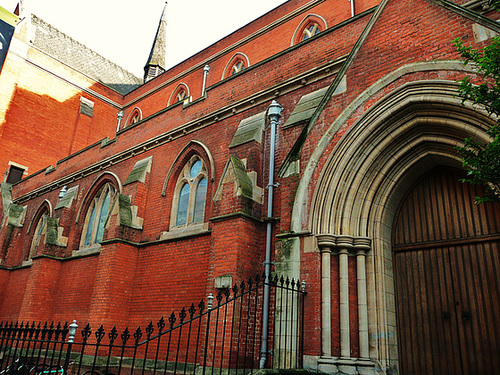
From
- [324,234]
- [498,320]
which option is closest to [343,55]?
[324,234]

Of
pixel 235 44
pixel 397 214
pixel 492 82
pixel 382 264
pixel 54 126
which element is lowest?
pixel 382 264

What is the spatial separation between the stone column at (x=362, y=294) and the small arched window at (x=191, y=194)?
14.6ft

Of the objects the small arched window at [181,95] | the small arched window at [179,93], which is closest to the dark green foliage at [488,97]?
the small arched window at [179,93]

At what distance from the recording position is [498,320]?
5738 mm

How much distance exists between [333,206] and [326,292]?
143cm

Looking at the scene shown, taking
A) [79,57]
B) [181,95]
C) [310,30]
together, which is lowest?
[181,95]

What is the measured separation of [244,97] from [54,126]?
55.8 ft

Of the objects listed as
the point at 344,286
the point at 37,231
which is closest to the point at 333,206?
the point at 344,286

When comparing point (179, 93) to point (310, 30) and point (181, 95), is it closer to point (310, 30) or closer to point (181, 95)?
point (181, 95)

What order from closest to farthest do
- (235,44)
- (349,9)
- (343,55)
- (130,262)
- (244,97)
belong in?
(343,55) → (244,97) → (130,262) → (349,9) → (235,44)

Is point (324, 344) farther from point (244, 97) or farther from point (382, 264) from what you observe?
point (244, 97)

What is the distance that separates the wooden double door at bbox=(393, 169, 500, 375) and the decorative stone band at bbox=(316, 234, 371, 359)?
736mm

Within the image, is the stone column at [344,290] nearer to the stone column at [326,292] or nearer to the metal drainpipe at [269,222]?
the stone column at [326,292]

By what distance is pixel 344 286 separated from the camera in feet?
21.1
